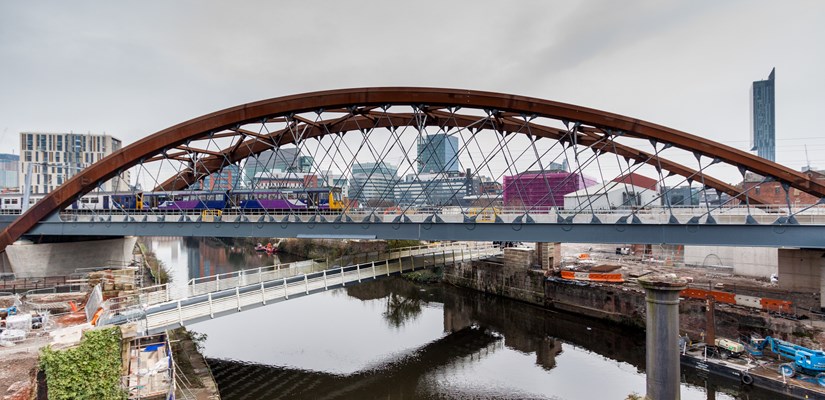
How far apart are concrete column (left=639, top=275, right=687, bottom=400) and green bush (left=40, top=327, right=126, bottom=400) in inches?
595

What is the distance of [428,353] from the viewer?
80.2 ft

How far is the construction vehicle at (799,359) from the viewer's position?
17.4 metres

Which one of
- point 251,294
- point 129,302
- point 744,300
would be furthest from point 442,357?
point 744,300

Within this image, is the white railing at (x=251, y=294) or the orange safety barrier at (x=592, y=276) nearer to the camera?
the white railing at (x=251, y=294)

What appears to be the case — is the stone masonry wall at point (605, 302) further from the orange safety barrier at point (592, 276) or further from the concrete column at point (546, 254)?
the concrete column at point (546, 254)

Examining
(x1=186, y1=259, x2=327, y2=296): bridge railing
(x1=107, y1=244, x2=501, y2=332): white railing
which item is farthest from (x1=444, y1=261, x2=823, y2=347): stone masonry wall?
(x1=186, y1=259, x2=327, y2=296): bridge railing

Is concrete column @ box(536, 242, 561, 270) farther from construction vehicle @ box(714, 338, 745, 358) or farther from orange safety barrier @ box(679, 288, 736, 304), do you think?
construction vehicle @ box(714, 338, 745, 358)

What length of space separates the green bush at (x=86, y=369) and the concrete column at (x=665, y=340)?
15.1 meters

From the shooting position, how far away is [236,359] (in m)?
23.0

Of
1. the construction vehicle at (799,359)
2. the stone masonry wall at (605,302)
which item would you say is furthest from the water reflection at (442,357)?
the construction vehicle at (799,359)

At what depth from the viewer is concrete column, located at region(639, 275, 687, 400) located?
33.4 ft

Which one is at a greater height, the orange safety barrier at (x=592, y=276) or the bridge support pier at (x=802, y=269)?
the bridge support pier at (x=802, y=269)

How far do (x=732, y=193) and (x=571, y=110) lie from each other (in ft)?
55.6

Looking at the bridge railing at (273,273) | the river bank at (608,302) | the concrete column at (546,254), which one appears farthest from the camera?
the concrete column at (546,254)
